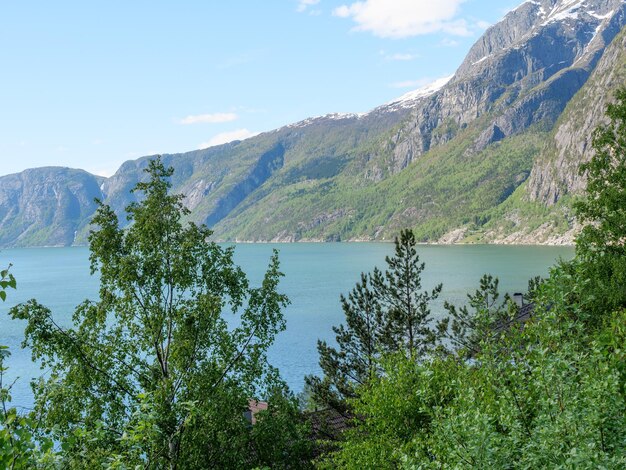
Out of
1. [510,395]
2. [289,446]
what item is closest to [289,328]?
[289,446]

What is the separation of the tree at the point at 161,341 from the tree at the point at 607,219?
13.8m

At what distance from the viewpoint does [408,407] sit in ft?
57.4

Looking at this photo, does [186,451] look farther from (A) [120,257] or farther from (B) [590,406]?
(B) [590,406]

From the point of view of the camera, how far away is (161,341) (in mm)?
18375

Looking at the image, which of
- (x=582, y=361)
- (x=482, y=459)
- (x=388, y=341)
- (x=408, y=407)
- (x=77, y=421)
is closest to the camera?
(x=482, y=459)

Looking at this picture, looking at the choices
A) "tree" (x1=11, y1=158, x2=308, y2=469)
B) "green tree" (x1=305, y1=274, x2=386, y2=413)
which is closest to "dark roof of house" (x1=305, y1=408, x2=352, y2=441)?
"green tree" (x1=305, y1=274, x2=386, y2=413)

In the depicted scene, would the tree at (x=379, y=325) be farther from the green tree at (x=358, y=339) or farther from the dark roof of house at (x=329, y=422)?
the dark roof of house at (x=329, y=422)

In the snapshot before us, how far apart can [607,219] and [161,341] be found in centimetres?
1992

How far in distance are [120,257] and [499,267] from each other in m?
177

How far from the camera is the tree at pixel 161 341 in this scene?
1617 centimetres

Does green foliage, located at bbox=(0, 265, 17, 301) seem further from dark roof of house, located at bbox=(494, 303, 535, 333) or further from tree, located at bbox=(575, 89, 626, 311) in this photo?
tree, located at bbox=(575, 89, 626, 311)

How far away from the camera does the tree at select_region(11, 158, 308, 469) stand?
1617cm

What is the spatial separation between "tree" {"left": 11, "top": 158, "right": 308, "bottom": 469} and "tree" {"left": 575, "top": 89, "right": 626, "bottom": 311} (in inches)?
544

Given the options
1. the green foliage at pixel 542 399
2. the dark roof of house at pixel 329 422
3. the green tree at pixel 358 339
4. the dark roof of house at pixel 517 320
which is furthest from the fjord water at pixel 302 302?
the green foliage at pixel 542 399
